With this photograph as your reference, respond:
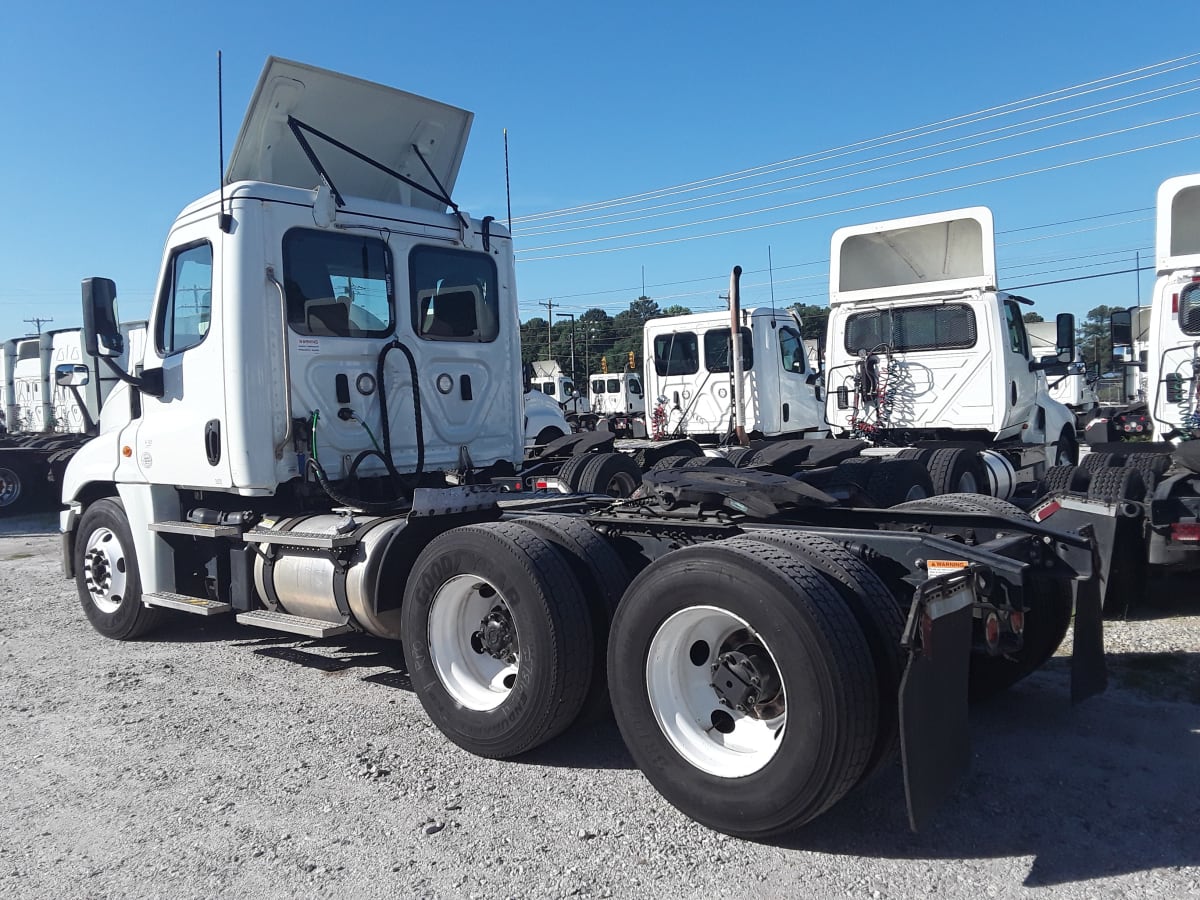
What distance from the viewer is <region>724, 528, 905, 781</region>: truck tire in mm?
3391

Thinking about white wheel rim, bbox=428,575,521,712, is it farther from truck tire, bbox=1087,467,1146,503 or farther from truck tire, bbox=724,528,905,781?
truck tire, bbox=1087,467,1146,503

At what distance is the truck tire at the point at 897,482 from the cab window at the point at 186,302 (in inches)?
189

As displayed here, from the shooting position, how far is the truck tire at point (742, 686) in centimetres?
331

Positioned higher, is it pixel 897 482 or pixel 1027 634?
pixel 897 482

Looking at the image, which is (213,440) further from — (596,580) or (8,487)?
(8,487)

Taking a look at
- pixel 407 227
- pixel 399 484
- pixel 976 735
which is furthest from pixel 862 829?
pixel 407 227

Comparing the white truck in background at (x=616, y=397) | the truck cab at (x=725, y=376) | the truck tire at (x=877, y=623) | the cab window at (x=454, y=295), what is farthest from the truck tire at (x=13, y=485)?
the truck tire at (x=877, y=623)

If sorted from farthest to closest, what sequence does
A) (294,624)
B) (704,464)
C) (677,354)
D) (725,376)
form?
(677,354) < (725,376) < (704,464) < (294,624)

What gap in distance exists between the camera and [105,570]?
7285 millimetres

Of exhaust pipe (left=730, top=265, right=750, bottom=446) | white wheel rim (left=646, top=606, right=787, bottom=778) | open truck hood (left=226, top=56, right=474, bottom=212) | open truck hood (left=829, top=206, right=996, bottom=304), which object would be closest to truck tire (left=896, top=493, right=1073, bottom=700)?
white wheel rim (left=646, top=606, right=787, bottom=778)

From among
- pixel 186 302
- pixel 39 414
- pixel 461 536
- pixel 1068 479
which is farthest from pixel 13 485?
→ pixel 1068 479

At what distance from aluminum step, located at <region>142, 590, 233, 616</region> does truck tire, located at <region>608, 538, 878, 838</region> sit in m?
3.49

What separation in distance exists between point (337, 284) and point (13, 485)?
1565cm

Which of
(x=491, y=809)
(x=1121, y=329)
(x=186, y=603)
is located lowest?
(x=491, y=809)
